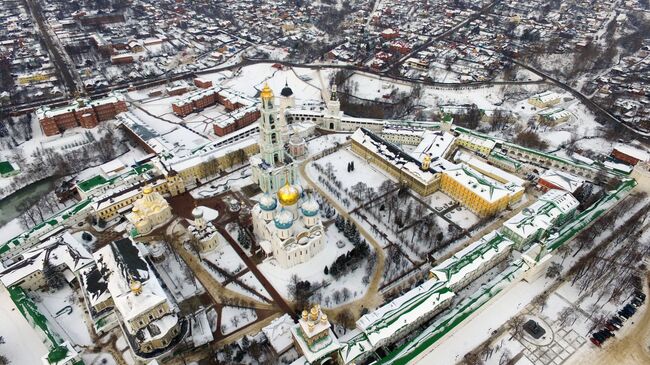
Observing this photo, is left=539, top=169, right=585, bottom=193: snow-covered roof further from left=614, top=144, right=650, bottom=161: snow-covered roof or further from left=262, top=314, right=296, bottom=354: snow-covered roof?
left=262, top=314, right=296, bottom=354: snow-covered roof

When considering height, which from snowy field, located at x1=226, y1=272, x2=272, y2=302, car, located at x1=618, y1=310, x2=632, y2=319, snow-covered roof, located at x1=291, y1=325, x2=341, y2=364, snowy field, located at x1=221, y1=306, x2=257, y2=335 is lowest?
snowy field, located at x1=221, y1=306, x2=257, y2=335

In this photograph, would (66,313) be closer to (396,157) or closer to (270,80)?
(396,157)

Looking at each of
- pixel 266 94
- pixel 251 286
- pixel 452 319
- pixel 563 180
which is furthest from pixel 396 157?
pixel 251 286

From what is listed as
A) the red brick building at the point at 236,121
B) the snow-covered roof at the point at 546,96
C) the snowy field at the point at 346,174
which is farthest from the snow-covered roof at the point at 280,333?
the snow-covered roof at the point at 546,96

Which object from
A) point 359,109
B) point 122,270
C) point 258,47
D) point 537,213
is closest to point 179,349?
point 122,270

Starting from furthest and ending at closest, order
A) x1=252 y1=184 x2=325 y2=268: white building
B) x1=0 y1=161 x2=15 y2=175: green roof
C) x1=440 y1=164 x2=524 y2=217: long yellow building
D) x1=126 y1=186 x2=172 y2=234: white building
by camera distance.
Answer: x1=0 y1=161 x2=15 y2=175: green roof → x1=440 y1=164 x2=524 y2=217: long yellow building → x1=126 y1=186 x2=172 y2=234: white building → x1=252 y1=184 x2=325 y2=268: white building

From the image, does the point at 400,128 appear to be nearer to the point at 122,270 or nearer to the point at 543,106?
the point at 543,106

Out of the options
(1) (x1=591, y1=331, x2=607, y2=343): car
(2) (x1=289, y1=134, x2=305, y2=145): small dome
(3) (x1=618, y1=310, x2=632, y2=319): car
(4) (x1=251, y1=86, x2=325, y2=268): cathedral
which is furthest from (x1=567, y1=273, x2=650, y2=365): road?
(2) (x1=289, y1=134, x2=305, y2=145): small dome
